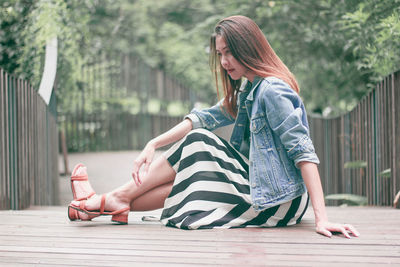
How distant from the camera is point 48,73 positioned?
4871 mm

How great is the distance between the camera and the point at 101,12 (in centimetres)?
1500

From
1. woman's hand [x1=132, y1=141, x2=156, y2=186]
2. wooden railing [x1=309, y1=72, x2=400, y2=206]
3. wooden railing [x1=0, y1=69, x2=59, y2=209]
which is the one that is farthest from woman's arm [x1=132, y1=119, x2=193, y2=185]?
wooden railing [x1=309, y1=72, x2=400, y2=206]

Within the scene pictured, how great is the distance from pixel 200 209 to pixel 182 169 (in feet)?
0.78

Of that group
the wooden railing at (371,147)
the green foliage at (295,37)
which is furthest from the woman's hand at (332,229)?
the green foliage at (295,37)

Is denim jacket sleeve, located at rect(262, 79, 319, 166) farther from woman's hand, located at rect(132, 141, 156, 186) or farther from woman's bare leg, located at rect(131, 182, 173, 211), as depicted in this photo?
woman's bare leg, located at rect(131, 182, 173, 211)

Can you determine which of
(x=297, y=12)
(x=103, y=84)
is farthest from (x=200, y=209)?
(x=103, y=84)

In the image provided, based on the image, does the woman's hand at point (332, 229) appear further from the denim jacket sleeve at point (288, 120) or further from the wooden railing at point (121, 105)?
the wooden railing at point (121, 105)

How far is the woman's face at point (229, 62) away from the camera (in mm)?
2492

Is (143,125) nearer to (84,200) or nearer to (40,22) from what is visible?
(40,22)

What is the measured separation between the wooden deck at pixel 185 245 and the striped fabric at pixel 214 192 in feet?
Result: 0.26

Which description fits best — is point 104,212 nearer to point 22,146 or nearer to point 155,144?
point 155,144

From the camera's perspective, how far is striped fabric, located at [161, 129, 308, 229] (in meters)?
2.54

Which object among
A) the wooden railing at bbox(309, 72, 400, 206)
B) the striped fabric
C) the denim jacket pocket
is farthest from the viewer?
the wooden railing at bbox(309, 72, 400, 206)

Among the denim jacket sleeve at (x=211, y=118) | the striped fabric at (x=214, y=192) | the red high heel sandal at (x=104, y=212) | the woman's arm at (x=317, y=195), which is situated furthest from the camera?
the denim jacket sleeve at (x=211, y=118)
